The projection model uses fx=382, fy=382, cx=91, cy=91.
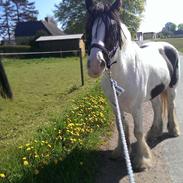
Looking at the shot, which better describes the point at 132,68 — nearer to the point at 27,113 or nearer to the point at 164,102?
the point at 164,102

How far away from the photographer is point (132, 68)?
4.64 meters

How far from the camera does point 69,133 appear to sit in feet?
18.3

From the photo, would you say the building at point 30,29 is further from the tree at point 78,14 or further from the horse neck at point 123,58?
the horse neck at point 123,58

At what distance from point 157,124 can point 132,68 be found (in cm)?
178

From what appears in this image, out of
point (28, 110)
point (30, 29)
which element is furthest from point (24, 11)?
point (28, 110)

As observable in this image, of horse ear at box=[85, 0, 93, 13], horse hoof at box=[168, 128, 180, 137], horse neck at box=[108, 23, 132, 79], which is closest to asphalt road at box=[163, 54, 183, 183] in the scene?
horse hoof at box=[168, 128, 180, 137]

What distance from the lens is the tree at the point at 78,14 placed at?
185ft

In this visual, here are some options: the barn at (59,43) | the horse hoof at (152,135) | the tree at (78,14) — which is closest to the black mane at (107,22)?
the horse hoof at (152,135)

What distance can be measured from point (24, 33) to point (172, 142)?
65628 millimetres

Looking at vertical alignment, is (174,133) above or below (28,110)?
above

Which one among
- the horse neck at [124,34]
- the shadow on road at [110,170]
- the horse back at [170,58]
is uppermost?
the horse neck at [124,34]

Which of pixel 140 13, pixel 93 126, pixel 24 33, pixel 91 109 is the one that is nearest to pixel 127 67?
pixel 93 126

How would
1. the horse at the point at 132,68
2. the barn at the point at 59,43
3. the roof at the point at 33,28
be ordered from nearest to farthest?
1. the horse at the point at 132,68
2. the barn at the point at 59,43
3. the roof at the point at 33,28

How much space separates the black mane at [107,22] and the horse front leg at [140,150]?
1145 mm
